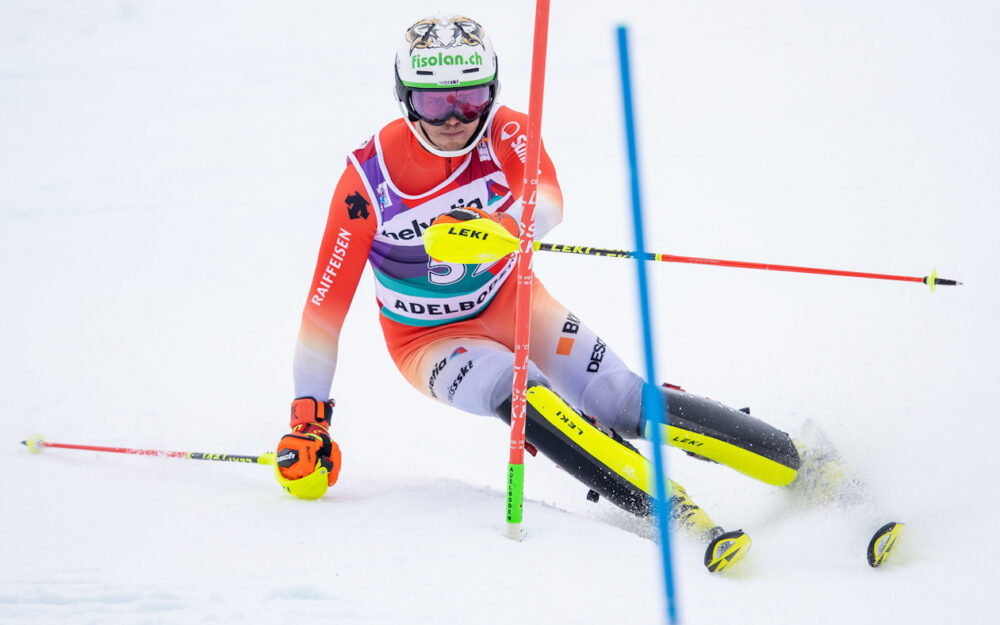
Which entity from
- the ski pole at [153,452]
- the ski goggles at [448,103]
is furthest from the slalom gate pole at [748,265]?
the ski pole at [153,452]

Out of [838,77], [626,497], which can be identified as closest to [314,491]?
[626,497]

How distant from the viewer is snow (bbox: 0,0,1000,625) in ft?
7.94

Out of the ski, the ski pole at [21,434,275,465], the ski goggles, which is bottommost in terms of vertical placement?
the ski

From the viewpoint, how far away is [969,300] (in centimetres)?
486

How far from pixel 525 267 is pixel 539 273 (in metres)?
4.02

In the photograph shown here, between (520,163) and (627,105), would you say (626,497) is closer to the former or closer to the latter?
(520,163)

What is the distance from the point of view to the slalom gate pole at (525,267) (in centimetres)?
238

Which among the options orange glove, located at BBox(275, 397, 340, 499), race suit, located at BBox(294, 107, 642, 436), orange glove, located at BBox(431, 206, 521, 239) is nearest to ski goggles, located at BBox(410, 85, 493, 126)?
race suit, located at BBox(294, 107, 642, 436)

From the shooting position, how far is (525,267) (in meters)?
2.51

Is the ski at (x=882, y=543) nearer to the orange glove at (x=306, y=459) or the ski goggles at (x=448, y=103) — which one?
the orange glove at (x=306, y=459)

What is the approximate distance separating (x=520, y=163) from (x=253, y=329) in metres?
3.14

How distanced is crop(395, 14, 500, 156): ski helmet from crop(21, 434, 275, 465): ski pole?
131 centimetres

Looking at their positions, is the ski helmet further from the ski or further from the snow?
the ski

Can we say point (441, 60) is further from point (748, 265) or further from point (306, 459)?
point (306, 459)
